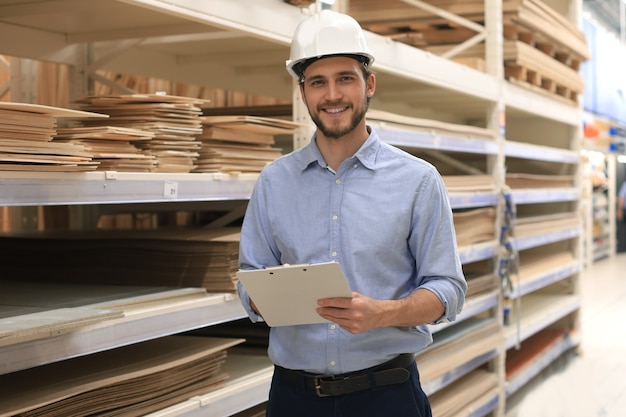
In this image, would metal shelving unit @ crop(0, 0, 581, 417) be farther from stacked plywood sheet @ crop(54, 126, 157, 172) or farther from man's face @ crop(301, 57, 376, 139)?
man's face @ crop(301, 57, 376, 139)

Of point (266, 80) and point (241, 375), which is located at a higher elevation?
point (266, 80)

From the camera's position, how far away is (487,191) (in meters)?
6.03

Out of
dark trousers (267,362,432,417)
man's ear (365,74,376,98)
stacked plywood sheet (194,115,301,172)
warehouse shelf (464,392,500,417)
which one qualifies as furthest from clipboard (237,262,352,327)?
warehouse shelf (464,392,500,417)

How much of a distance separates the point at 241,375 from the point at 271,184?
1179mm

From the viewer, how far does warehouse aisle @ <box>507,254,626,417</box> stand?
6703 mm

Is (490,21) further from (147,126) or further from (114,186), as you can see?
(114,186)

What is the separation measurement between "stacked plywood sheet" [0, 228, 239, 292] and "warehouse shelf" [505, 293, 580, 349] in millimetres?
3535

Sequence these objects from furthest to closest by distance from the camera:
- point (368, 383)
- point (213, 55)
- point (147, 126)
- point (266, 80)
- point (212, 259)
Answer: point (266, 80) < point (213, 55) < point (212, 259) < point (147, 126) < point (368, 383)

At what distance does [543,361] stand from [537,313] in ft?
1.38

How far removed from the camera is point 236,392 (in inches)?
137

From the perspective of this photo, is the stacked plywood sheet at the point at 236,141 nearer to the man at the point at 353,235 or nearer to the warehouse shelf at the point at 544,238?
the man at the point at 353,235

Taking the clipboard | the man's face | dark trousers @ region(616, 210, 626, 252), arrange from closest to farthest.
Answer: the clipboard, the man's face, dark trousers @ region(616, 210, 626, 252)

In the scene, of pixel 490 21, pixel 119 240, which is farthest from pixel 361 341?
pixel 490 21

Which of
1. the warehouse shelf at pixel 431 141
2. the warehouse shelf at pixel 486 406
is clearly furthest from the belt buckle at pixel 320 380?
the warehouse shelf at pixel 486 406
